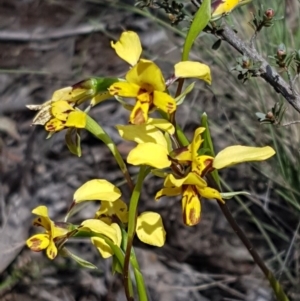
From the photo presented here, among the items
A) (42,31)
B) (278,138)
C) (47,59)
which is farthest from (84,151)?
(278,138)

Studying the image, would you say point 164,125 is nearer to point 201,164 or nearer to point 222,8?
point 201,164

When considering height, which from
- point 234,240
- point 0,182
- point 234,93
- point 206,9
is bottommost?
point 0,182

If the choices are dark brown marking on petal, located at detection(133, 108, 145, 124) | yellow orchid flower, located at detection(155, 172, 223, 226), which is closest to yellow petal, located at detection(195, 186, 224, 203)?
yellow orchid flower, located at detection(155, 172, 223, 226)

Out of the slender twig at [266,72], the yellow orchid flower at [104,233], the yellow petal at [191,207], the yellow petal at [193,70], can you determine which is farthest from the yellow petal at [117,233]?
the slender twig at [266,72]

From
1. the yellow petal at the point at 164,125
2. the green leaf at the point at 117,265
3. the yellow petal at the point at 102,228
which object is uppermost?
the yellow petal at the point at 164,125

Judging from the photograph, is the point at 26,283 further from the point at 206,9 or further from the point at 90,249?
the point at 206,9

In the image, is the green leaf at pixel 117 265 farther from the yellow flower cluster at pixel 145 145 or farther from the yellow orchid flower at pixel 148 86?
the yellow orchid flower at pixel 148 86

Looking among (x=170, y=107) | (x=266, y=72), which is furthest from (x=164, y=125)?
(x=266, y=72)
